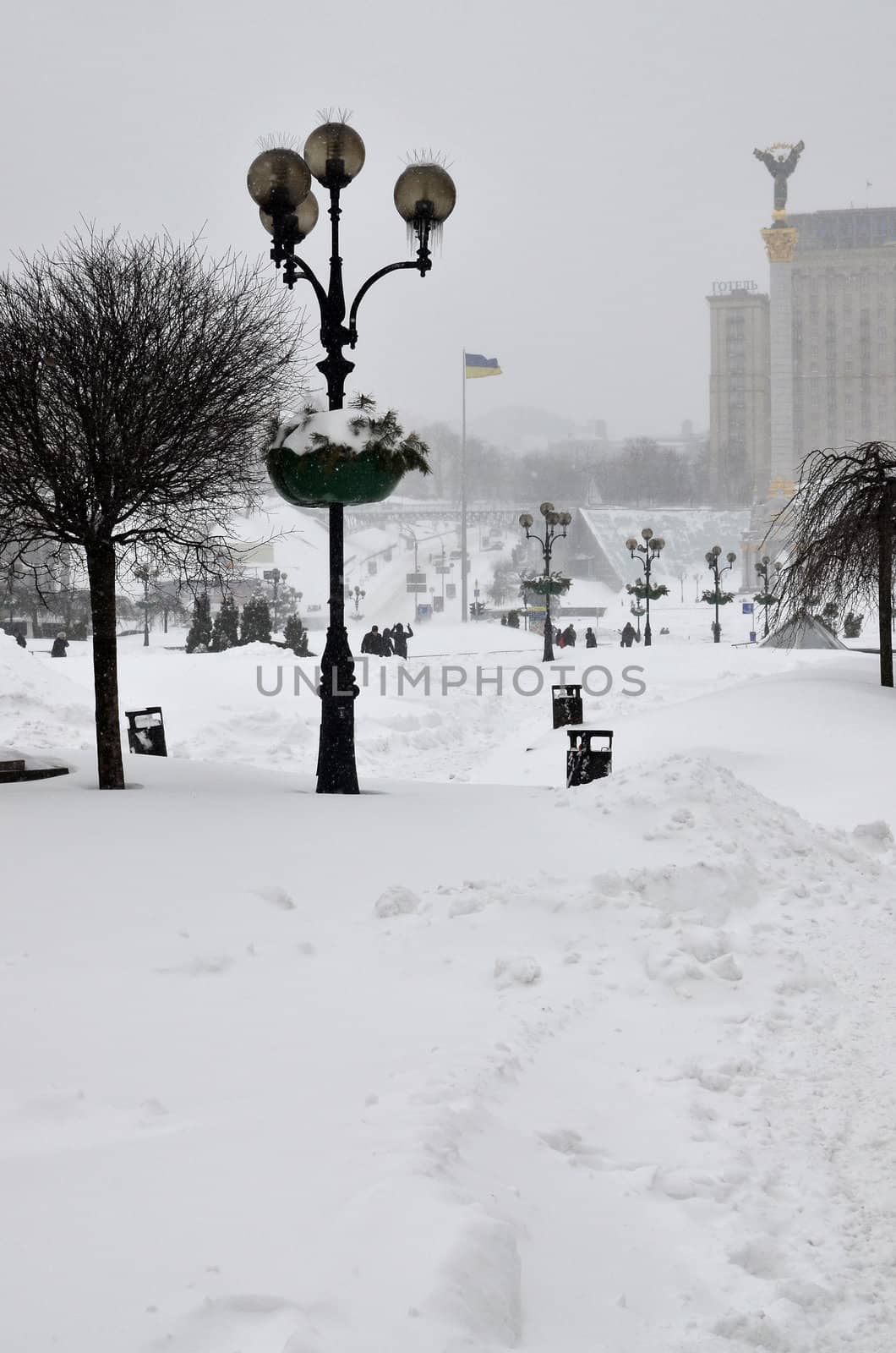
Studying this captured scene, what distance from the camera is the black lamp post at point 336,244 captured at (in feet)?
30.2

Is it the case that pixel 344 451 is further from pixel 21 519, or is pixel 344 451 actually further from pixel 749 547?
pixel 749 547

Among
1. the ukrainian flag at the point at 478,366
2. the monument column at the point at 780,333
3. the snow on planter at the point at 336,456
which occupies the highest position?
the monument column at the point at 780,333

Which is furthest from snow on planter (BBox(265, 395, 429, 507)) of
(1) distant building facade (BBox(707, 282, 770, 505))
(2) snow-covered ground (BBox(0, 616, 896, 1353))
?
(1) distant building facade (BBox(707, 282, 770, 505))

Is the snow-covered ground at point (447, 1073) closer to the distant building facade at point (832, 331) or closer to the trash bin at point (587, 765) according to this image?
the trash bin at point (587, 765)

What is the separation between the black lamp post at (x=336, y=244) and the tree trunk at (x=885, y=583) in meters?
12.0

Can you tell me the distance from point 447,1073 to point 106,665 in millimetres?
6899

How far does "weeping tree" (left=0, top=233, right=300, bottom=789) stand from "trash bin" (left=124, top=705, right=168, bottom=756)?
382cm

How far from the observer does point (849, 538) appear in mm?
19625

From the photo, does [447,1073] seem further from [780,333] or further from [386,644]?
[780,333]

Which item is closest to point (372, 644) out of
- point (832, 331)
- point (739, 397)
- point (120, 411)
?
point (120, 411)

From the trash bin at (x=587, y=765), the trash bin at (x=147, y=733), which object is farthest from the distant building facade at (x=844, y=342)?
the trash bin at (x=587, y=765)

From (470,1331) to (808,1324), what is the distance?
86 centimetres

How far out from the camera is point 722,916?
20.1 feet

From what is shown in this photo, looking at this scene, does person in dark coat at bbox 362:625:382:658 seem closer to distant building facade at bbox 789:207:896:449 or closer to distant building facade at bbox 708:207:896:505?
distant building facade at bbox 708:207:896:505
